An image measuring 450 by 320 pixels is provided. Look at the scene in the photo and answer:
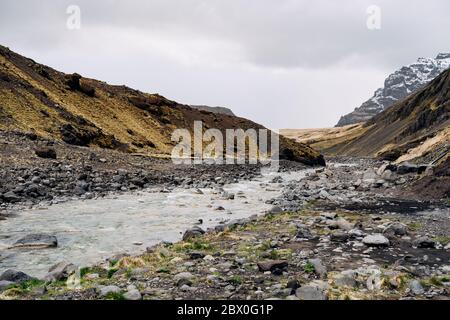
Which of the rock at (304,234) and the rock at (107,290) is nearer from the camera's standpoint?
the rock at (107,290)

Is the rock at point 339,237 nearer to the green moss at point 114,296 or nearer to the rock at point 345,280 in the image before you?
the rock at point 345,280

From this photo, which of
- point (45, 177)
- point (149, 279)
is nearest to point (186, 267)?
point (149, 279)

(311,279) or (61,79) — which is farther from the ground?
(61,79)

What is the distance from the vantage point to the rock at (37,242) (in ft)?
48.4

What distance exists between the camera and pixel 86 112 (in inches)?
2261

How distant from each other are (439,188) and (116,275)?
70.8 ft

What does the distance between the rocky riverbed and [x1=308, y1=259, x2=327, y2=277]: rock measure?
2 centimetres

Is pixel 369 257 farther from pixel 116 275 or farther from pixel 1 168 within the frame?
pixel 1 168

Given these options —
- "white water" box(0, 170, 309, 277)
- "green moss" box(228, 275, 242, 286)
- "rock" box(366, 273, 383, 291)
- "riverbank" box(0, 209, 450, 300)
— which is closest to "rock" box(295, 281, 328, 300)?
"riverbank" box(0, 209, 450, 300)

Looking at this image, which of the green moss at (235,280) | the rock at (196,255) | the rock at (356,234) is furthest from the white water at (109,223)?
the rock at (356,234)

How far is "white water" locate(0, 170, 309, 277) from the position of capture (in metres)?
13.8

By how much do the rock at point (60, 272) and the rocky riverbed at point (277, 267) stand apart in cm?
3
